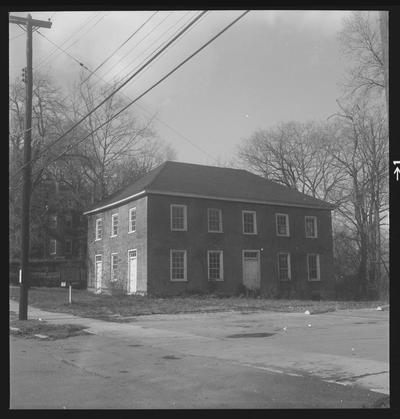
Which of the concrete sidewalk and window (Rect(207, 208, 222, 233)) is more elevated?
window (Rect(207, 208, 222, 233))

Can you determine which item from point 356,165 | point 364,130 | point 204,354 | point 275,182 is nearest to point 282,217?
point 275,182

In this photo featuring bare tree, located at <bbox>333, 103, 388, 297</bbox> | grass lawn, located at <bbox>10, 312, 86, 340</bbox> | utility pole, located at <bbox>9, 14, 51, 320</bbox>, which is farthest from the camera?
bare tree, located at <bbox>333, 103, 388, 297</bbox>

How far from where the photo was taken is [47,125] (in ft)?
95.2

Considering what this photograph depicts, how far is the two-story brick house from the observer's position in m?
28.4

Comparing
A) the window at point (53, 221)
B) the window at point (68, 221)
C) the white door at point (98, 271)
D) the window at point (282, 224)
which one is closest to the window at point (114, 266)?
the white door at point (98, 271)

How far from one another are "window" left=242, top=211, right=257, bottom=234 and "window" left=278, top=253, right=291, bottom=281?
2328 mm

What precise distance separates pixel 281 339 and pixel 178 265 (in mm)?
16810

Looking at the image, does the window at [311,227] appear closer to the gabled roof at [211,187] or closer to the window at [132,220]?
the gabled roof at [211,187]

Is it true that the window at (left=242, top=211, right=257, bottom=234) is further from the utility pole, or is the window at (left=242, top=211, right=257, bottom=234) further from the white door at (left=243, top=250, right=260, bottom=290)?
the utility pole

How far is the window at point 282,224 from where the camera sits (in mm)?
32500

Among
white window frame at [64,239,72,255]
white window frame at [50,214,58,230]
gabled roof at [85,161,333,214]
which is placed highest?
gabled roof at [85,161,333,214]

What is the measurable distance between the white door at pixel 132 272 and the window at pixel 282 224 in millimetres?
8691

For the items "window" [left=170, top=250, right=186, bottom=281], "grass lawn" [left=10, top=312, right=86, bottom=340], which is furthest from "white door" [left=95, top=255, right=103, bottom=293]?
"grass lawn" [left=10, top=312, right=86, bottom=340]
